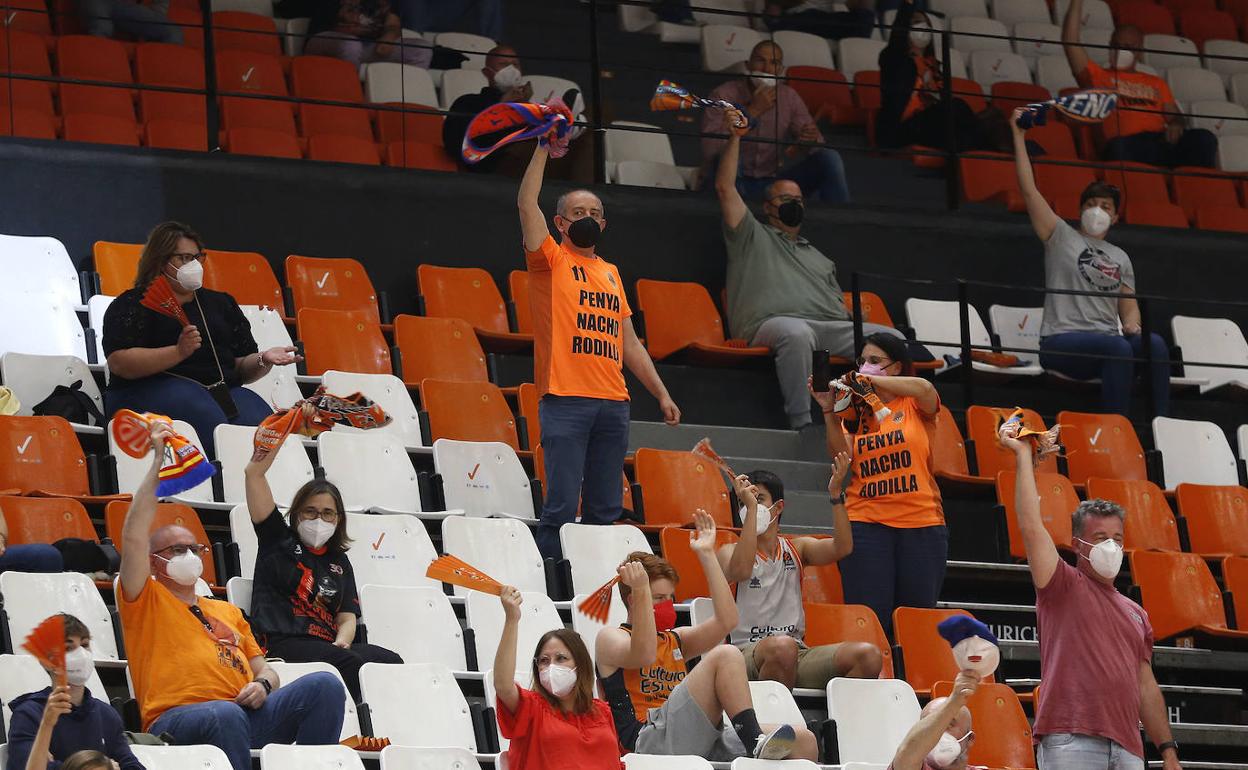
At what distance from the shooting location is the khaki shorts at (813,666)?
7879 mm

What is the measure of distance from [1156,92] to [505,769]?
7.63m

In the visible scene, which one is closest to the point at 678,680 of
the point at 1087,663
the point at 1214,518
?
the point at 1087,663

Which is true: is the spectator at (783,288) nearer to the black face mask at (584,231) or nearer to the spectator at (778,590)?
the spectator at (778,590)

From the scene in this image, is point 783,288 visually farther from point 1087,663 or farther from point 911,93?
point 1087,663

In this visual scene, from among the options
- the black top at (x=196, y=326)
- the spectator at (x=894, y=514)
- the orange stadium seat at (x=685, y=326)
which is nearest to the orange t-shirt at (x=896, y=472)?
the spectator at (x=894, y=514)

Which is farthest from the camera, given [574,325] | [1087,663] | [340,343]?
[340,343]

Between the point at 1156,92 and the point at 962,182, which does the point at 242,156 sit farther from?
the point at 1156,92

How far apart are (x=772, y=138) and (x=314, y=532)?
15.2ft

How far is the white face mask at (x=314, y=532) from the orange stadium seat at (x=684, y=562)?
1517 millimetres

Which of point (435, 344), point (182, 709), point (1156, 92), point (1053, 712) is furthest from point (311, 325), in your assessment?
point (1156, 92)

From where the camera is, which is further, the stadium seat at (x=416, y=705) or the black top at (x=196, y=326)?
the black top at (x=196, y=326)

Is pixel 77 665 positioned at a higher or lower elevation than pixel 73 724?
higher

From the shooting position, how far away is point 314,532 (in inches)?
289

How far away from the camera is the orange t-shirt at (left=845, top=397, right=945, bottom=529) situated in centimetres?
866
